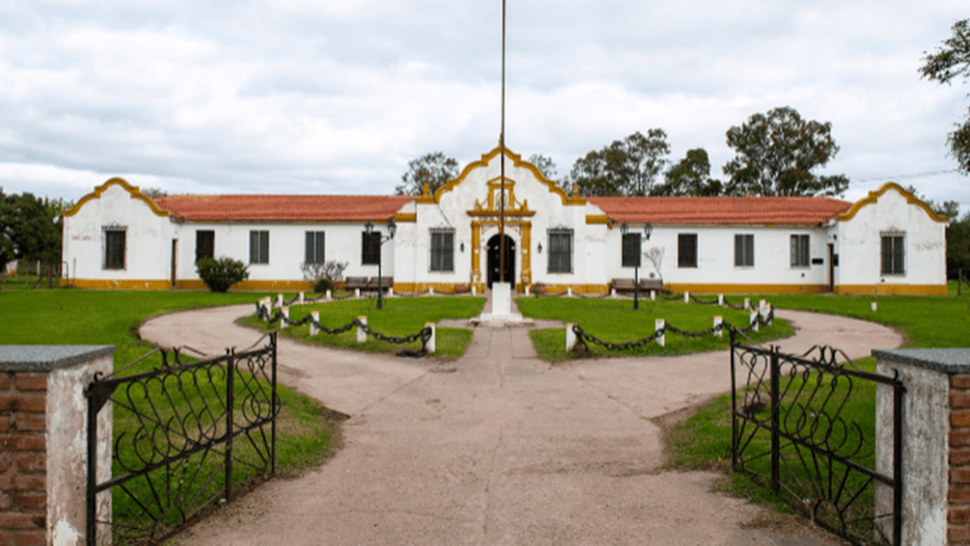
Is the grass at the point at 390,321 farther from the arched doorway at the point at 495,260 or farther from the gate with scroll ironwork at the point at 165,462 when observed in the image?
the arched doorway at the point at 495,260

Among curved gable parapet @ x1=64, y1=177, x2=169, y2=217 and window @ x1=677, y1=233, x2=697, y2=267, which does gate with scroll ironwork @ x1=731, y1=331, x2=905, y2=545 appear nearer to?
window @ x1=677, y1=233, x2=697, y2=267

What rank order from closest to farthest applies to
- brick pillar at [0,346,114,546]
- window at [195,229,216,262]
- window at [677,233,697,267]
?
brick pillar at [0,346,114,546] → window at [677,233,697,267] → window at [195,229,216,262]

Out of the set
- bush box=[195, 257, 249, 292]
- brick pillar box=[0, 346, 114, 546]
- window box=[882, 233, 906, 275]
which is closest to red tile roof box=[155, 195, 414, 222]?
bush box=[195, 257, 249, 292]

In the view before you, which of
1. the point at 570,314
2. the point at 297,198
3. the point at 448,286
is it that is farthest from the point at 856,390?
the point at 297,198

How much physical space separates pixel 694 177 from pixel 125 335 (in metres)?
46.6

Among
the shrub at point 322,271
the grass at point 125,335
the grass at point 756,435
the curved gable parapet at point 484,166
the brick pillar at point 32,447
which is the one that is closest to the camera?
the brick pillar at point 32,447

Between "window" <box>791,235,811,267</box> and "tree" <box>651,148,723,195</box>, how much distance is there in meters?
22.1

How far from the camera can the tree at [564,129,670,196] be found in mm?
53469

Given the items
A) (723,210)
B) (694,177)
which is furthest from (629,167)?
(723,210)

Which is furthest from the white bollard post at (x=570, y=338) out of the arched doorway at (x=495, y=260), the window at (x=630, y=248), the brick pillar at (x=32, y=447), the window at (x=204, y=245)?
the window at (x=204, y=245)

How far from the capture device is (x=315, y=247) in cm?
3027

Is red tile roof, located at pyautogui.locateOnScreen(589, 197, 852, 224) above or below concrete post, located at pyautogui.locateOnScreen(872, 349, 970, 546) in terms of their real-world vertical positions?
above

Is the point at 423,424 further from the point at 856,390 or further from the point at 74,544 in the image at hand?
the point at 856,390

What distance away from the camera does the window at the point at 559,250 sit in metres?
28.7
